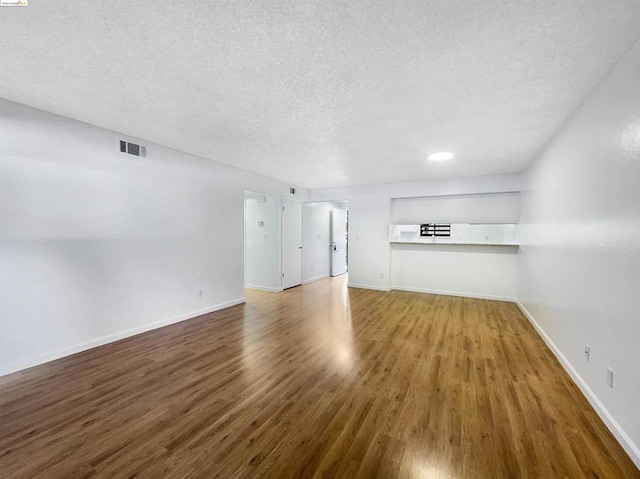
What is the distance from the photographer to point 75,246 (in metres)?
3.01

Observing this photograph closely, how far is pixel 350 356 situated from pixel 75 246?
10.8ft

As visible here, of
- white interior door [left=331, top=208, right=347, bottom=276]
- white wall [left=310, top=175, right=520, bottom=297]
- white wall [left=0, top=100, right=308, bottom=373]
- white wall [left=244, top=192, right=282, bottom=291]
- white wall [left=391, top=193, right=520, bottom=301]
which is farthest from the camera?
white interior door [left=331, top=208, right=347, bottom=276]

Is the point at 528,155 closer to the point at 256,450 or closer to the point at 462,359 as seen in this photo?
the point at 462,359

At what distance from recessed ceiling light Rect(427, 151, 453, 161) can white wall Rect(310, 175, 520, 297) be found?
1744mm

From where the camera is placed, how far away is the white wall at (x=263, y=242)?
6312 millimetres

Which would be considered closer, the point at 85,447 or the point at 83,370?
the point at 85,447

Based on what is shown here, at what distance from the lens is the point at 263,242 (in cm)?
649

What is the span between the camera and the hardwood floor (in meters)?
1.59

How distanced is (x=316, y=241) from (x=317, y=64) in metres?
6.05

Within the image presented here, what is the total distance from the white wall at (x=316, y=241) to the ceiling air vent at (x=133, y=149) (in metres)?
4.17

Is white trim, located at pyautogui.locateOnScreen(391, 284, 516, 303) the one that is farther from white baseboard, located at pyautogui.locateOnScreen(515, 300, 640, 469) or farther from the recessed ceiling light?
the recessed ceiling light

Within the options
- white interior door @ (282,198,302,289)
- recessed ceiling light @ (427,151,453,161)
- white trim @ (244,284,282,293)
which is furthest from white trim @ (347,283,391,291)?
recessed ceiling light @ (427,151,453,161)

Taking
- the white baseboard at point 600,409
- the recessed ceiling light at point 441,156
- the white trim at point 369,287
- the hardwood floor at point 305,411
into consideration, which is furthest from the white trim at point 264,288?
the white baseboard at point 600,409

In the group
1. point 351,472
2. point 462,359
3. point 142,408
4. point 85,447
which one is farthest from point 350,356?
point 85,447
